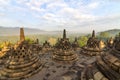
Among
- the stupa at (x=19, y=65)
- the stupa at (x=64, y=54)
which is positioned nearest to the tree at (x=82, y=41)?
the stupa at (x=64, y=54)

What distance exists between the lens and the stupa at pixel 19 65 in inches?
602

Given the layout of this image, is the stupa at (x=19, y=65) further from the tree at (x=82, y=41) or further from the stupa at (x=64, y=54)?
the tree at (x=82, y=41)

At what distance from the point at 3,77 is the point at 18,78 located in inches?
100

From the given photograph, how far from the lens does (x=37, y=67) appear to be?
18531 mm

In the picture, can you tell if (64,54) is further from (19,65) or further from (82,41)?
(82,41)

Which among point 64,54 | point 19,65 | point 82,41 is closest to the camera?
point 19,65

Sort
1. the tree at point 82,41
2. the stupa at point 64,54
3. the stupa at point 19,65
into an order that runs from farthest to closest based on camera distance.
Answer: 1. the tree at point 82,41
2. the stupa at point 64,54
3. the stupa at point 19,65

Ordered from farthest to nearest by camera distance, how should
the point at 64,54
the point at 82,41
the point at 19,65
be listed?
the point at 82,41, the point at 64,54, the point at 19,65

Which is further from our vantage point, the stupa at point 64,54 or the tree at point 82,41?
the tree at point 82,41

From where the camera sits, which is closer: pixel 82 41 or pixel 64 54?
pixel 64 54

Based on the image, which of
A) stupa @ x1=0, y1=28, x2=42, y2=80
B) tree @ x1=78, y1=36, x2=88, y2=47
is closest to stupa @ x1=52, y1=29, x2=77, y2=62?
stupa @ x1=0, y1=28, x2=42, y2=80

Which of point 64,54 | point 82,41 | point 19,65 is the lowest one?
point 19,65

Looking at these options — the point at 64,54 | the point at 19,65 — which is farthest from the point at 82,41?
the point at 19,65

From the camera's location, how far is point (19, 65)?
52.1 ft
